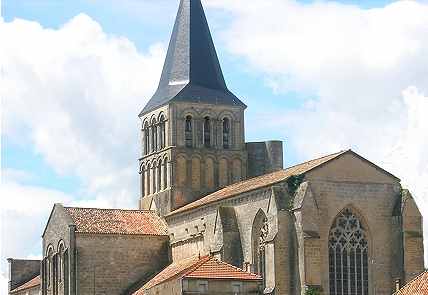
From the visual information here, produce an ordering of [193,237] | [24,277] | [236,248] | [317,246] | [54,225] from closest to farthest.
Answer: [317,246], [236,248], [193,237], [54,225], [24,277]

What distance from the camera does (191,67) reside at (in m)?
69.9

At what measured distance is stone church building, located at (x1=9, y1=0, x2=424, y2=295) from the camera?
5250cm

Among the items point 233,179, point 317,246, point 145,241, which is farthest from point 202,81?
point 317,246

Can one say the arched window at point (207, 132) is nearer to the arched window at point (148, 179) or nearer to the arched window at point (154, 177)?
the arched window at point (154, 177)

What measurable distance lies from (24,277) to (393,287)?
37.1 m

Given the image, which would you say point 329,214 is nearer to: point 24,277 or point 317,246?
point 317,246

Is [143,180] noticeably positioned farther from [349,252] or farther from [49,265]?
[349,252]

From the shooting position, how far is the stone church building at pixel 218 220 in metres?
52.5

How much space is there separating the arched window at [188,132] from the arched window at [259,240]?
13984 millimetres

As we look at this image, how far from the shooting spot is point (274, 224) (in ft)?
173

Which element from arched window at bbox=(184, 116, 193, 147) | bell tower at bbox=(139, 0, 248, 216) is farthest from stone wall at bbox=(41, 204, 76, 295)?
arched window at bbox=(184, 116, 193, 147)

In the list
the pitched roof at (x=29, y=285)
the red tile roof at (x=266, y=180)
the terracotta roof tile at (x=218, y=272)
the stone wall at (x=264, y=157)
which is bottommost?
the terracotta roof tile at (x=218, y=272)

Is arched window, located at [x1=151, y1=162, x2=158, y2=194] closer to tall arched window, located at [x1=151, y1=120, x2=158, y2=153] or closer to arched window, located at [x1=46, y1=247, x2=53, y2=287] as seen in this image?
tall arched window, located at [x1=151, y1=120, x2=158, y2=153]

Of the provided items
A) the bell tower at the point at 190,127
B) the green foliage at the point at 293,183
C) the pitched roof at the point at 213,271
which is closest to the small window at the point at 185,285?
the pitched roof at the point at 213,271
